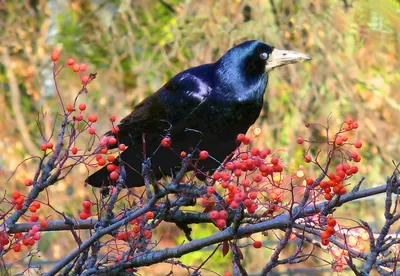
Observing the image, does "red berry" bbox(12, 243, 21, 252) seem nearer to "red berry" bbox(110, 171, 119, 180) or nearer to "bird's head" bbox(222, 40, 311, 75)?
"red berry" bbox(110, 171, 119, 180)

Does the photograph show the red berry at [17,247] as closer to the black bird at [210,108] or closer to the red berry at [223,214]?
the red berry at [223,214]

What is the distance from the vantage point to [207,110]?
11.8ft

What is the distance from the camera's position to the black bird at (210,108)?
11.5 feet

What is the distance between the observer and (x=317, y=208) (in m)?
1.68

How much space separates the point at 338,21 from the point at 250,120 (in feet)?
8.95

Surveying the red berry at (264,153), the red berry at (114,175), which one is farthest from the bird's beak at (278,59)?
the red berry at (114,175)

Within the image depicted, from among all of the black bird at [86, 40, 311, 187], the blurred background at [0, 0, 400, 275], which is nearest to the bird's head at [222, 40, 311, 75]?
the black bird at [86, 40, 311, 187]

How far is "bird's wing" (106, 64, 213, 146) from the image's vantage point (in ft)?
11.9

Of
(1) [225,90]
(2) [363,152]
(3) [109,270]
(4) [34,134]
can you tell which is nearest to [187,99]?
(1) [225,90]

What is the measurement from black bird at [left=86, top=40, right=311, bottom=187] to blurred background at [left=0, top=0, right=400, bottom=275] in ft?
7.18

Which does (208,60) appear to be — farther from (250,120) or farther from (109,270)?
(109,270)

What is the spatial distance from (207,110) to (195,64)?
275 cm

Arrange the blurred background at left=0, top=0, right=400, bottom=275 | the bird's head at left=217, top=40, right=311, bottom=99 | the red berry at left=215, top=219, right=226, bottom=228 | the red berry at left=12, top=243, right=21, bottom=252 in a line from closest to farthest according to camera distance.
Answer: the red berry at left=215, top=219, right=226, bottom=228 → the red berry at left=12, top=243, right=21, bottom=252 → the bird's head at left=217, top=40, right=311, bottom=99 → the blurred background at left=0, top=0, right=400, bottom=275

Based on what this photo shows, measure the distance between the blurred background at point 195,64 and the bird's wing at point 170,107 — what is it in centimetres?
217
